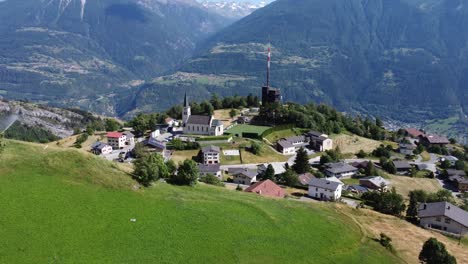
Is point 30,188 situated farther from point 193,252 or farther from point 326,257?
point 326,257

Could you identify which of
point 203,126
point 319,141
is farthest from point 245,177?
point 319,141

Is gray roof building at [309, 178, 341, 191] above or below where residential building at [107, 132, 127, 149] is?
below

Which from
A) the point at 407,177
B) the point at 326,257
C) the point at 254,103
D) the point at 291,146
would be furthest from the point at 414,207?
the point at 254,103

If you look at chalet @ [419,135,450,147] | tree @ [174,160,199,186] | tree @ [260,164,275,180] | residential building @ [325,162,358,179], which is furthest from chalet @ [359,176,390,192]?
chalet @ [419,135,450,147]

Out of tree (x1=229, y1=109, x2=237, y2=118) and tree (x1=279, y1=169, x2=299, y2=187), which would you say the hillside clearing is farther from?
tree (x1=279, y1=169, x2=299, y2=187)

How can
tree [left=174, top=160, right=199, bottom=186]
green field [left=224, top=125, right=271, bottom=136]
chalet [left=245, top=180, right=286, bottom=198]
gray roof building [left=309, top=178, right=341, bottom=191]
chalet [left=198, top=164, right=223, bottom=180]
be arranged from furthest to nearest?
green field [left=224, top=125, right=271, bottom=136], chalet [left=198, top=164, right=223, bottom=180], gray roof building [left=309, top=178, right=341, bottom=191], chalet [left=245, top=180, right=286, bottom=198], tree [left=174, top=160, right=199, bottom=186]

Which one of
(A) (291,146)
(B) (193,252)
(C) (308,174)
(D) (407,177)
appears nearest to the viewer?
(B) (193,252)

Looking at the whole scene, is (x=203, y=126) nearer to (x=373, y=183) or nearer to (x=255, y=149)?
(x=255, y=149)
